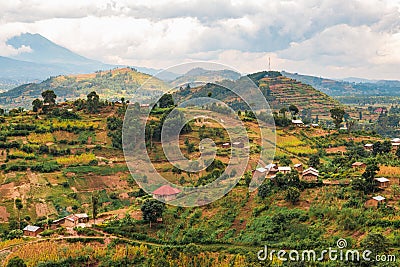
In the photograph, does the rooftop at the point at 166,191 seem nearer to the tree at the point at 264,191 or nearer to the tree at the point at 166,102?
the tree at the point at 264,191

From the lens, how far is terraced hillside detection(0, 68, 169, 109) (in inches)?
4503

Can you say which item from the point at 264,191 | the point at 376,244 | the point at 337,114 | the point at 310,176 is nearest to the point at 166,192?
the point at 264,191

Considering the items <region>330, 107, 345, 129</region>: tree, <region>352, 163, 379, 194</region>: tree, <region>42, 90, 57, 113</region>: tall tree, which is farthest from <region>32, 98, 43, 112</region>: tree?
<region>352, 163, 379, 194</region>: tree

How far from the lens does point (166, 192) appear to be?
2397 cm

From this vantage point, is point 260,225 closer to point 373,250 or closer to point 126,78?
point 373,250

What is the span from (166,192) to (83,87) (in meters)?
109

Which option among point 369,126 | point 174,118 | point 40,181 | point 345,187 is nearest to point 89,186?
point 40,181

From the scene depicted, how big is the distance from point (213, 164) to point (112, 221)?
424 inches

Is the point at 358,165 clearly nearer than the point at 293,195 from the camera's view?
No

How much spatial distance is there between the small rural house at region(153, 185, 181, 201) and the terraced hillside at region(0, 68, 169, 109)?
85897 mm

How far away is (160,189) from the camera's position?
24297 millimetres

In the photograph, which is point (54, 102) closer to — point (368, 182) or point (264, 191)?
point (264, 191)

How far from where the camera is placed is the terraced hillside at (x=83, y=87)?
114 meters

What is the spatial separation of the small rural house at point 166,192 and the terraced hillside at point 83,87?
282ft
